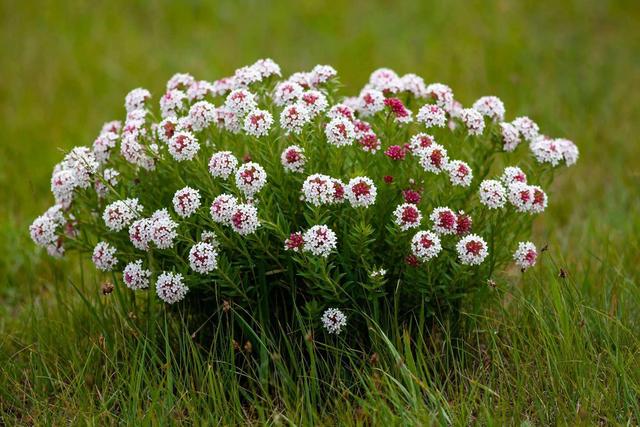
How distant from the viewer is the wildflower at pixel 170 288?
3.42 meters

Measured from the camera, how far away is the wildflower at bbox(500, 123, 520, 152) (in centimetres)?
384

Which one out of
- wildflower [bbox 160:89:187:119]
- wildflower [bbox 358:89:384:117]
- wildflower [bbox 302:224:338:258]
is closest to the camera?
wildflower [bbox 302:224:338:258]

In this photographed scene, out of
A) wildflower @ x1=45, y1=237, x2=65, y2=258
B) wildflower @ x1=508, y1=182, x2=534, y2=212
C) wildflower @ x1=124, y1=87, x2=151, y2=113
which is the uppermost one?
wildflower @ x1=124, y1=87, x2=151, y2=113

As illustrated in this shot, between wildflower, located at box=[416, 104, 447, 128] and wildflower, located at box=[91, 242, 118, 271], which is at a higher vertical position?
wildflower, located at box=[416, 104, 447, 128]

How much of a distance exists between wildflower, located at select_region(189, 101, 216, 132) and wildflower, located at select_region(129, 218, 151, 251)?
0.53m

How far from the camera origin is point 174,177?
3.72 m

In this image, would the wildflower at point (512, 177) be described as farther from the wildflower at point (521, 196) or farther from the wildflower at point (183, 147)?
the wildflower at point (183, 147)

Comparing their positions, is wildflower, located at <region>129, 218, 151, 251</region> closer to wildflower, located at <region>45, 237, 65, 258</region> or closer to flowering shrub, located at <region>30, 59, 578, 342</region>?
flowering shrub, located at <region>30, 59, 578, 342</region>

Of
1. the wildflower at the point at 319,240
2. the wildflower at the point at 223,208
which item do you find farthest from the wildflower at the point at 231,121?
the wildflower at the point at 319,240

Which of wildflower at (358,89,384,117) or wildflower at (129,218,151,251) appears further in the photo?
wildflower at (358,89,384,117)

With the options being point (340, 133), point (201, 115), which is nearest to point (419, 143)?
point (340, 133)

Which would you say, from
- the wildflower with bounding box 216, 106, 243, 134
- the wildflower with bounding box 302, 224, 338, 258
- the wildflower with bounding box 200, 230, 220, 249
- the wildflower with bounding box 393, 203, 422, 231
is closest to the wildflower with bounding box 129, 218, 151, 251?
the wildflower with bounding box 200, 230, 220, 249

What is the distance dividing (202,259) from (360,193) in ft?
2.35

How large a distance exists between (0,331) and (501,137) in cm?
290
